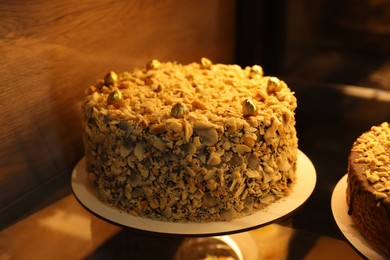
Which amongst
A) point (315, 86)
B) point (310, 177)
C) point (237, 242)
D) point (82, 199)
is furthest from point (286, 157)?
point (315, 86)

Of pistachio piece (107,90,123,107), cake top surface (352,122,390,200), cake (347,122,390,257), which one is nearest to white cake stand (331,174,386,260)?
cake (347,122,390,257)

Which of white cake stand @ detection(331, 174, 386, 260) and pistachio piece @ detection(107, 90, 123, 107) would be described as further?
pistachio piece @ detection(107, 90, 123, 107)

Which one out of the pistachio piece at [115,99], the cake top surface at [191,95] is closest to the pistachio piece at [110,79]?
the cake top surface at [191,95]

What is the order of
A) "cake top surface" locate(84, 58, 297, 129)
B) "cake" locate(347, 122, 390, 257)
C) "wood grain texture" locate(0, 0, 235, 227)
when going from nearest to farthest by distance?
"cake" locate(347, 122, 390, 257) → "cake top surface" locate(84, 58, 297, 129) → "wood grain texture" locate(0, 0, 235, 227)

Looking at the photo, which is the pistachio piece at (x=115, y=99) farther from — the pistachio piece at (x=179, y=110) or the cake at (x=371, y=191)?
the cake at (x=371, y=191)

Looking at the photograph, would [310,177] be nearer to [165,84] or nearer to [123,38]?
[165,84]

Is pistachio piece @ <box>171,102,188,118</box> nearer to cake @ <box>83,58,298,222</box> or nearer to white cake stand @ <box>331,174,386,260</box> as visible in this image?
cake @ <box>83,58,298,222</box>

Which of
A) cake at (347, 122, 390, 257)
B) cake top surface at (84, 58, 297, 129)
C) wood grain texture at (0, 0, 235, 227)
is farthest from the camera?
wood grain texture at (0, 0, 235, 227)

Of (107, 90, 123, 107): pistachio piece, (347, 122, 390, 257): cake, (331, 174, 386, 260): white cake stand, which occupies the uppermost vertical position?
(107, 90, 123, 107): pistachio piece

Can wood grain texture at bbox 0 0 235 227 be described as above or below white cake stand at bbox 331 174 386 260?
above
